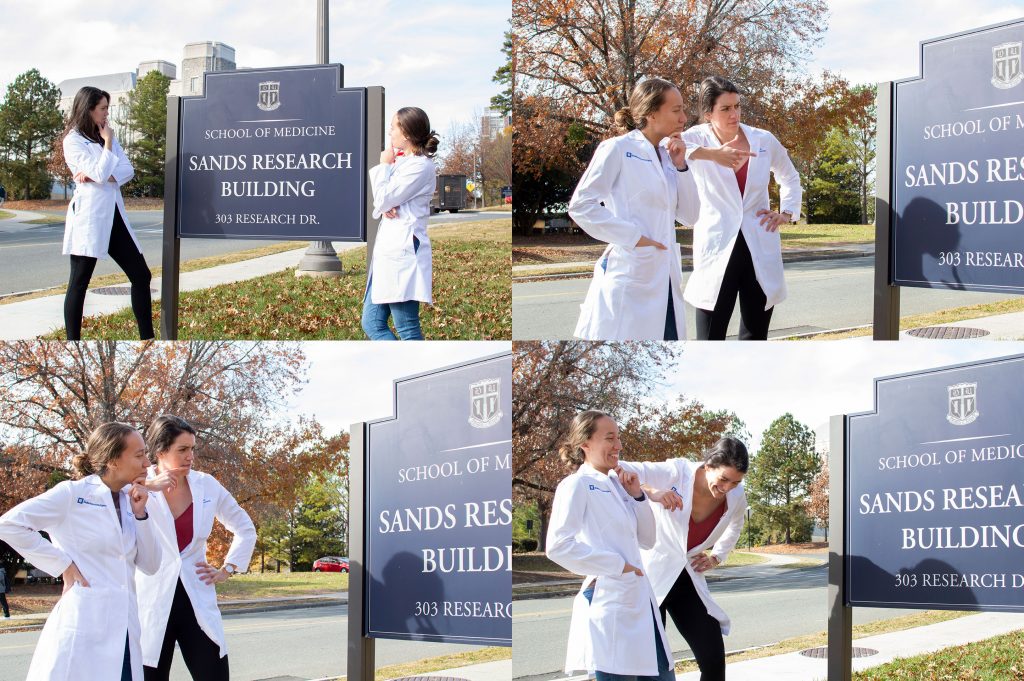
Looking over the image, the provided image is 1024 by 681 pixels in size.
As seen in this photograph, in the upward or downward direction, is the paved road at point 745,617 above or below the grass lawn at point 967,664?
below

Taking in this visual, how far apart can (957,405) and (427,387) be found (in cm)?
291

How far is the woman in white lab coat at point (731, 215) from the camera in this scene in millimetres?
5422

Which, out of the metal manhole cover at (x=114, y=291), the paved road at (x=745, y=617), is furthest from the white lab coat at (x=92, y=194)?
the paved road at (x=745, y=617)

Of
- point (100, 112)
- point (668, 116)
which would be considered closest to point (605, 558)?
point (668, 116)

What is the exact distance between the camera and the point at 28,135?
26.1 m

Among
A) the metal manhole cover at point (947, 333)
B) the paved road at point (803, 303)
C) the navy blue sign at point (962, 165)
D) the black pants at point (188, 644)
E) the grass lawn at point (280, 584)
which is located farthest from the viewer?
the grass lawn at point (280, 584)

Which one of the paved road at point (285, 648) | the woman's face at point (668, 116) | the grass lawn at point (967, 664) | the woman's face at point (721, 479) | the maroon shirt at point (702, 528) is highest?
the woman's face at point (668, 116)

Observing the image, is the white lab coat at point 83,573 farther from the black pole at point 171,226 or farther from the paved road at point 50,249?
the paved road at point 50,249

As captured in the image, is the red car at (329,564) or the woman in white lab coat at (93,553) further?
the red car at (329,564)

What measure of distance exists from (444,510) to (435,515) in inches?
2.4

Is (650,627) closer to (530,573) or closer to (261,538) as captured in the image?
(530,573)

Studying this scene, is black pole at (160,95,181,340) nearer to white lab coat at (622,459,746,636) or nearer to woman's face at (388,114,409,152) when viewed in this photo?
woman's face at (388,114,409,152)

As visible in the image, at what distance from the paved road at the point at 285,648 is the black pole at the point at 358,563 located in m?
3.08

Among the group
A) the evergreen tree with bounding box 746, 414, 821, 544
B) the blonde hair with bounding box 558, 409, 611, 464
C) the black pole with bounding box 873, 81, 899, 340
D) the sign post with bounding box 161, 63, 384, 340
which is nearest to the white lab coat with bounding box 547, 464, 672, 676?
the blonde hair with bounding box 558, 409, 611, 464
